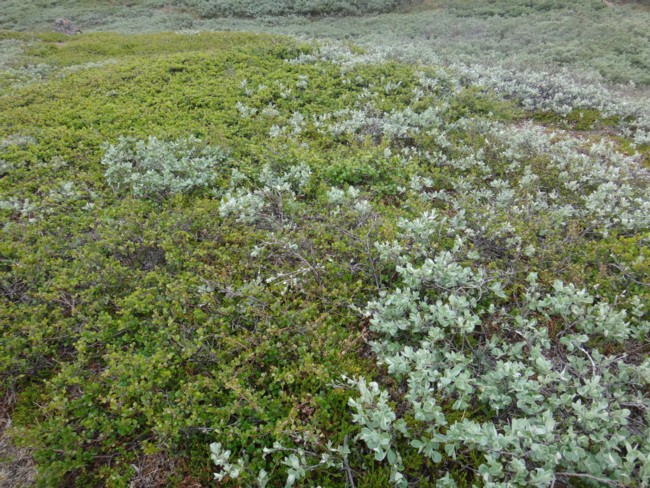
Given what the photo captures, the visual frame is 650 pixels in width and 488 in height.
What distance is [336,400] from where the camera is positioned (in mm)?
3674

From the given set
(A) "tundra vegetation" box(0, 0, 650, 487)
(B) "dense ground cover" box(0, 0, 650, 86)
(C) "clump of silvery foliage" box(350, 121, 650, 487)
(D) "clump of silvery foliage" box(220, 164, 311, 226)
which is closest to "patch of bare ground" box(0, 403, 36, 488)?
(A) "tundra vegetation" box(0, 0, 650, 487)

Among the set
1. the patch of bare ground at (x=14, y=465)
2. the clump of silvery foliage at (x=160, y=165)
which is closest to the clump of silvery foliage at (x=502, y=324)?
the clump of silvery foliage at (x=160, y=165)

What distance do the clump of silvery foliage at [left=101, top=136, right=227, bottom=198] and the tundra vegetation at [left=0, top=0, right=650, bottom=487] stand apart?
2.0 inches

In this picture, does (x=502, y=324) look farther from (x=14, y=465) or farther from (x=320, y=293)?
(x=14, y=465)

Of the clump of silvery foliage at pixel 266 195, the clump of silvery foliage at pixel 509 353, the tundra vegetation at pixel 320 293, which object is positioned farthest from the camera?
the clump of silvery foliage at pixel 266 195

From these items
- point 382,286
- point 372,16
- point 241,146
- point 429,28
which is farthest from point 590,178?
point 372,16

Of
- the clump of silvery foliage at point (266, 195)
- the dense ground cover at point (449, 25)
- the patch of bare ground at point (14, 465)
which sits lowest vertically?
the patch of bare ground at point (14, 465)

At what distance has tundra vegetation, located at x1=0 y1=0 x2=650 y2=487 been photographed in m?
3.24

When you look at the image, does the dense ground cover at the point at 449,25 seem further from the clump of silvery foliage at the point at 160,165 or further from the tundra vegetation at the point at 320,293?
the clump of silvery foliage at the point at 160,165

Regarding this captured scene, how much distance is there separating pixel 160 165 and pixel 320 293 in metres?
4.42

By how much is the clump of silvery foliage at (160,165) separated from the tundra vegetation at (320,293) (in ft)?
0.17

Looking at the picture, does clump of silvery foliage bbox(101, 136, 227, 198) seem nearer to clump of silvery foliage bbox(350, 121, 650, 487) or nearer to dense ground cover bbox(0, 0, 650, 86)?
clump of silvery foliage bbox(350, 121, 650, 487)

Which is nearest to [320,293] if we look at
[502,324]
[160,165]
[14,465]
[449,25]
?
[502,324]

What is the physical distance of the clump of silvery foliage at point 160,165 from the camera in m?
6.49
